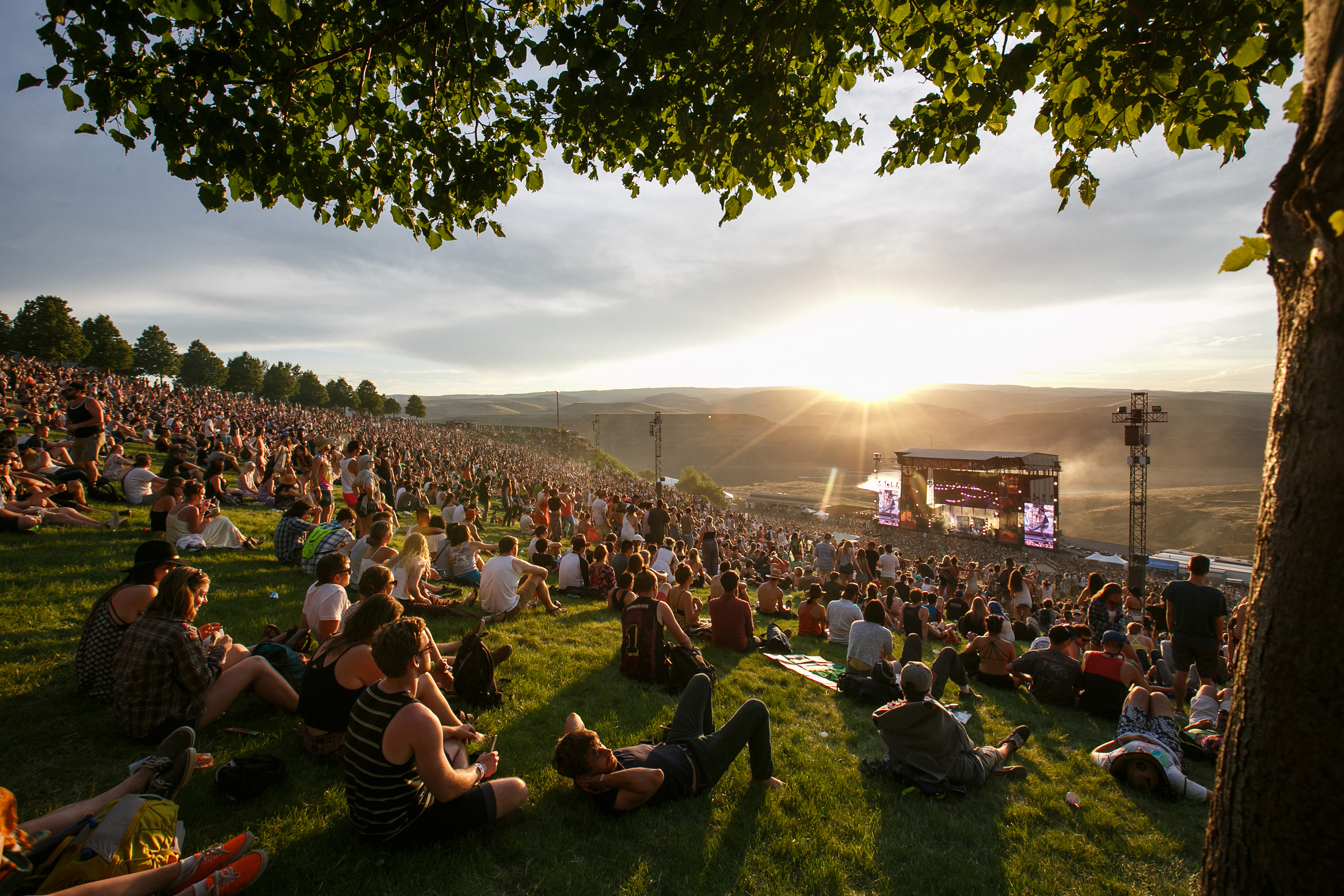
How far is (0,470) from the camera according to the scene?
8703 millimetres

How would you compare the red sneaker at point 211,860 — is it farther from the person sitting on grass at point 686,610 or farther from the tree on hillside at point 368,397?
the tree on hillside at point 368,397

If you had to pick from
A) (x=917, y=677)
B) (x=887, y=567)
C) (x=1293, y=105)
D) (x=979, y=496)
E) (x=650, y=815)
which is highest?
(x=1293, y=105)

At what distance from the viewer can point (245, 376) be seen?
7269 cm

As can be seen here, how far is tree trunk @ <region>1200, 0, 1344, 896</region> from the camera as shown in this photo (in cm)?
153

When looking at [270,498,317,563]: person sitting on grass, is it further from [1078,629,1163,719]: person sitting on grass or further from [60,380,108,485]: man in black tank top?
[1078,629,1163,719]: person sitting on grass

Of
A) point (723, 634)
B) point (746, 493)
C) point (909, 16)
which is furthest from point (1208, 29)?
point (746, 493)

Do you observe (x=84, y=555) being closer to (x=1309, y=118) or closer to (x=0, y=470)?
(x=0, y=470)

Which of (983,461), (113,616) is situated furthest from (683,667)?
(983,461)

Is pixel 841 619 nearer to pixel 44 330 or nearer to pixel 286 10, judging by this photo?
pixel 286 10

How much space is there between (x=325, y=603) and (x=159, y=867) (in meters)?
2.51

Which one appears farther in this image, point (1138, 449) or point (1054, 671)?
point (1138, 449)

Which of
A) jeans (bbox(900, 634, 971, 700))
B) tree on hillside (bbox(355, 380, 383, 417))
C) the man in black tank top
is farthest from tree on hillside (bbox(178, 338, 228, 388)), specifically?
jeans (bbox(900, 634, 971, 700))

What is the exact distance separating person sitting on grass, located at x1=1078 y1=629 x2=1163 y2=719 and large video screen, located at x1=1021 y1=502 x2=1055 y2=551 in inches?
1396

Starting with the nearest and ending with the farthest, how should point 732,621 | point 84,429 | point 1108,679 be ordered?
1. point 1108,679
2. point 732,621
3. point 84,429
